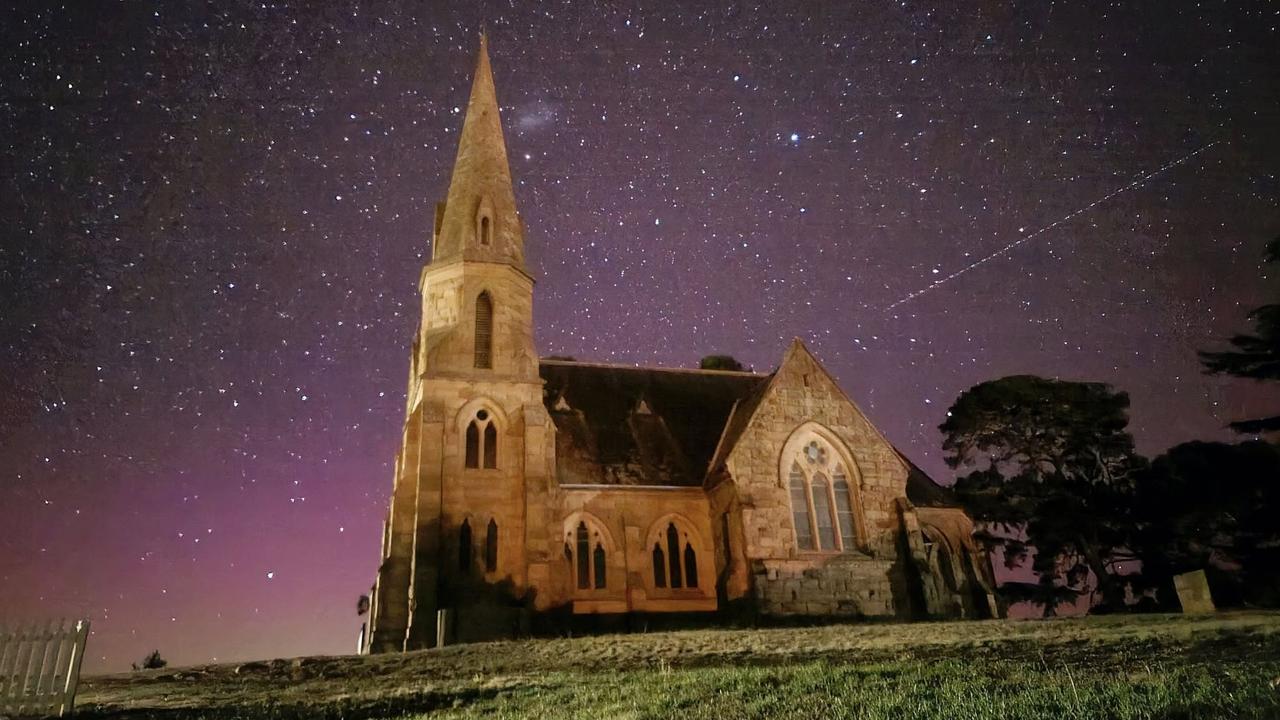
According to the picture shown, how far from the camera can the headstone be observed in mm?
19203

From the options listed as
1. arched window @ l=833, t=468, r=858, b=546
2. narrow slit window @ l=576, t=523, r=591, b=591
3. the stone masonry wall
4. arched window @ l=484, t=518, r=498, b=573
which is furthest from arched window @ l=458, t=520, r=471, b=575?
arched window @ l=833, t=468, r=858, b=546

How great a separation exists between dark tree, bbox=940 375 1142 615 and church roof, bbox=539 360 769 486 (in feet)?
35.2

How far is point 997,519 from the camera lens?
1277 inches

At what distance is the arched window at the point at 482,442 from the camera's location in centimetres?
2534

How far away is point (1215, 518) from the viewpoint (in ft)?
94.1

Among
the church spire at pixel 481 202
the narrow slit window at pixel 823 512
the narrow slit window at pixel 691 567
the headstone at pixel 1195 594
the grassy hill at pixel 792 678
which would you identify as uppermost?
the church spire at pixel 481 202

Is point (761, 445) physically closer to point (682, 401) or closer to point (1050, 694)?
point (682, 401)

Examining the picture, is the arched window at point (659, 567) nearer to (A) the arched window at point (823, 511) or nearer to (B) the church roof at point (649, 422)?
(B) the church roof at point (649, 422)

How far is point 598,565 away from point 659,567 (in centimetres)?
211

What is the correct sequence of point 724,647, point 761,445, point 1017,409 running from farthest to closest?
point 1017,409, point 761,445, point 724,647

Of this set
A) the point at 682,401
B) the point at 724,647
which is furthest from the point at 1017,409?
the point at 724,647

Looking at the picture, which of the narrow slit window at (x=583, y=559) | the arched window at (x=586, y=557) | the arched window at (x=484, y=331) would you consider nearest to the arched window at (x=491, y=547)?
the arched window at (x=586, y=557)

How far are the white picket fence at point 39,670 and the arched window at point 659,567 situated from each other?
57.1 feet

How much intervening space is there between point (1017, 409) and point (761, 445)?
16574 mm
